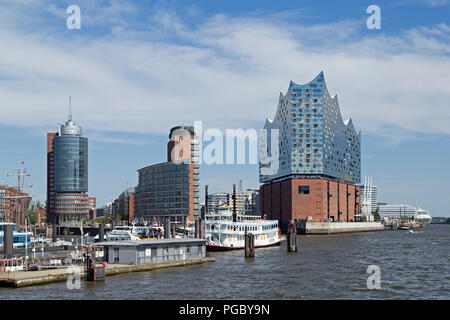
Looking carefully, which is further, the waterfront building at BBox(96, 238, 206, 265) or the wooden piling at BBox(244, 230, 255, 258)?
the wooden piling at BBox(244, 230, 255, 258)

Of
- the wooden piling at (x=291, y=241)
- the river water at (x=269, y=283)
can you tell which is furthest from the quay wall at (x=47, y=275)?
the wooden piling at (x=291, y=241)

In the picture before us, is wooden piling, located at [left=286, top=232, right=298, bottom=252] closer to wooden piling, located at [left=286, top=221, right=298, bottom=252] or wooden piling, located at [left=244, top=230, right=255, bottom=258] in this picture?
wooden piling, located at [left=286, top=221, right=298, bottom=252]

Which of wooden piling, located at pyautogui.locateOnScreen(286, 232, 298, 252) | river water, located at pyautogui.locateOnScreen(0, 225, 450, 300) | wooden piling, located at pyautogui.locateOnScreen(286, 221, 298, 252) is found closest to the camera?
river water, located at pyautogui.locateOnScreen(0, 225, 450, 300)

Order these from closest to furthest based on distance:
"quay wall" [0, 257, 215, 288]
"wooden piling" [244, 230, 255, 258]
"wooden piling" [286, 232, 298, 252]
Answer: "quay wall" [0, 257, 215, 288], "wooden piling" [244, 230, 255, 258], "wooden piling" [286, 232, 298, 252]

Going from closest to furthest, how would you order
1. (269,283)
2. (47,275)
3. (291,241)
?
1. (47,275)
2. (269,283)
3. (291,241)

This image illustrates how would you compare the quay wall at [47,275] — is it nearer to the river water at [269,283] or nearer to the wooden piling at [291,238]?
the river water at [269,283]

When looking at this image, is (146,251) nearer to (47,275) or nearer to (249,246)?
(47,275)

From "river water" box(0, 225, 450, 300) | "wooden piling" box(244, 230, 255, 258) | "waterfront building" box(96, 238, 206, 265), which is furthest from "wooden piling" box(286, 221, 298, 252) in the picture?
"waterfront building" box(96, 238, 206, 265)

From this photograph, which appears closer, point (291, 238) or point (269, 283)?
point (269, 283)

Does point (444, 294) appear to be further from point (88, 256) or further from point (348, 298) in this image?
point (88, 256)

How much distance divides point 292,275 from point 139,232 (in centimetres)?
10274

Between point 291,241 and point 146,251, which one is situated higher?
point 146,251

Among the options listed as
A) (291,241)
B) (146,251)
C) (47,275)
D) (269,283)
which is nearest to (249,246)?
(291,241)
